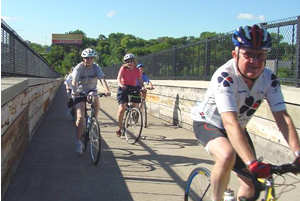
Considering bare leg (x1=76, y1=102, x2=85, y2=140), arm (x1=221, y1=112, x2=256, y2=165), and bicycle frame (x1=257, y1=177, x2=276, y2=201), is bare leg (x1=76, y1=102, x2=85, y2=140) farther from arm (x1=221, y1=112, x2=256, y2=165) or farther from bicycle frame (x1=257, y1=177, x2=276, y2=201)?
bicycle frame (x1=257, y1=177, x2=276, y2=201)

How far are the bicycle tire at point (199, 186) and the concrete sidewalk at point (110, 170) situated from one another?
0.93 meters

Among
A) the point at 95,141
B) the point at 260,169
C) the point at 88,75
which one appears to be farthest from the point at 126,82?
the point at 260,169

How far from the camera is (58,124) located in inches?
470

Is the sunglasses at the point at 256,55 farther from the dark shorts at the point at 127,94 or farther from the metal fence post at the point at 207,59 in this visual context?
the metal fence post at the point at 207,59

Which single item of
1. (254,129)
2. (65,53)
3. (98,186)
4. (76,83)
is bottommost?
(98,186)

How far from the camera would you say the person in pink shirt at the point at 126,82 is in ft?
30.7

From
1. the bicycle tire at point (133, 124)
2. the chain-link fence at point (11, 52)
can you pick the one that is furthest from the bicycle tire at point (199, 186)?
the chain-link fence at point (11, 52)

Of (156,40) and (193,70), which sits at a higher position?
(156,40)

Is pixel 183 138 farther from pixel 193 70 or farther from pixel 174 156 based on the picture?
pixel 193 70

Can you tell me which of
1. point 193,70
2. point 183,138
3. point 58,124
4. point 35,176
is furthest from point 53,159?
point 193,70

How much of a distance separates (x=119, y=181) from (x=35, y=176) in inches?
49.8

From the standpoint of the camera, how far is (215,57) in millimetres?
11062

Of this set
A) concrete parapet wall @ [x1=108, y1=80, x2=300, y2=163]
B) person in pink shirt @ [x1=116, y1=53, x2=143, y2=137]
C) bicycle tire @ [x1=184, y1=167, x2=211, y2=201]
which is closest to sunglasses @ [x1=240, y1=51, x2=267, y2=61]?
bicycle tire @ [x1=184, y1=167, x2=211, y2=201]

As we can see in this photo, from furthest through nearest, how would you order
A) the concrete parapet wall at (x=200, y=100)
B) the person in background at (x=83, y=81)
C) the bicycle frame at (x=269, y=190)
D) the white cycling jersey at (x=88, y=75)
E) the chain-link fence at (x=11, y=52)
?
1. the chain-link fence at (x=11, y=52)
2. the white cycling jersey at (x=88, y=75)
3. the person in background at (x=83, y=81)
4. the concrete parapet wall at (x=200, y=100)
5. the bicycle frame at (x=269, y=190)
